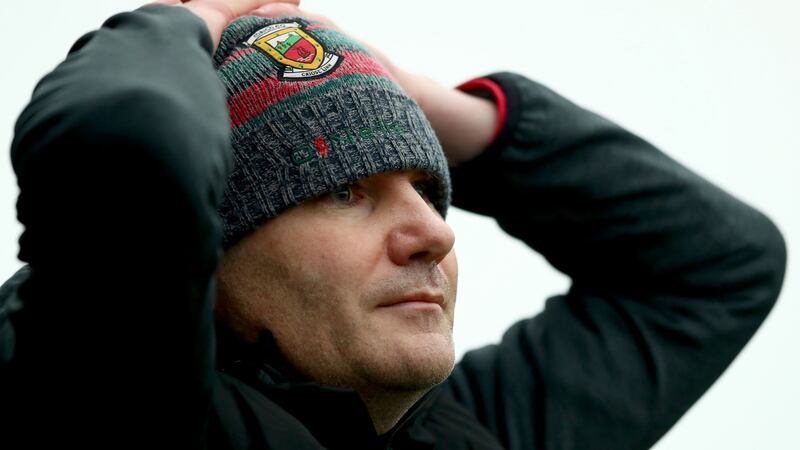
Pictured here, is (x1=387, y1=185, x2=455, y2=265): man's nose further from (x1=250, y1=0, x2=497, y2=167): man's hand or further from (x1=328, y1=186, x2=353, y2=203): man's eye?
(x1=250, y1=0, x2=497, y2=167): man's hand

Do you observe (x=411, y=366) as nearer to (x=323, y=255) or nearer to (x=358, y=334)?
(x=358, y=334)

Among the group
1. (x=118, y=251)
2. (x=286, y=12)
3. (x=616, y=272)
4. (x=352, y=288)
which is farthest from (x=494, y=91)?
(x=118, y=251)

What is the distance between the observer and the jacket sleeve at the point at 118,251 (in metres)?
0.92

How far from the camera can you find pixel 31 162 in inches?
38.6

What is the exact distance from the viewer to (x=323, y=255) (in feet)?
5.01

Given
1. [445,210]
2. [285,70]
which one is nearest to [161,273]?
[285,70]

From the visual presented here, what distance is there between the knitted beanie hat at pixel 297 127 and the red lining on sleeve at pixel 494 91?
0.53 metres

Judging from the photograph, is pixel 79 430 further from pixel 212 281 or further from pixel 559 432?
pixel 559 432

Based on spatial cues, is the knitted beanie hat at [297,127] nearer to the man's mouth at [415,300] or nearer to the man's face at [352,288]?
the man's face at [352,288]

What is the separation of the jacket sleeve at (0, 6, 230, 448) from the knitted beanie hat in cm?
48

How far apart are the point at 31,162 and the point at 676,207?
1.54 metres

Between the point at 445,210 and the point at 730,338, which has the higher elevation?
the point at 445,210

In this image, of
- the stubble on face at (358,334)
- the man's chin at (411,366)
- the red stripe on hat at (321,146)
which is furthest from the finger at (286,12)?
the man's chin at (411,366)

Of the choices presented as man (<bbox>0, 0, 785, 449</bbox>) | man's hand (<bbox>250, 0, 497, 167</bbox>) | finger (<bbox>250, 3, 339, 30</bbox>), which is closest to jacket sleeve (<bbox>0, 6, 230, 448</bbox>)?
man (<bbox>0, 0, 785, 449</bbox>)
